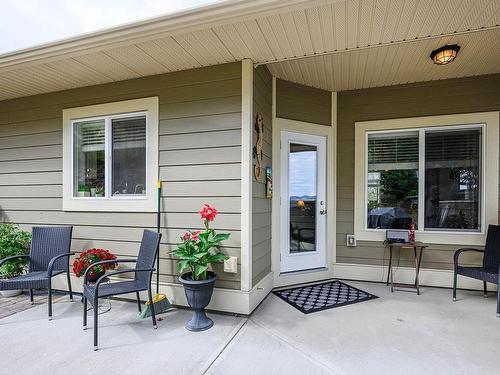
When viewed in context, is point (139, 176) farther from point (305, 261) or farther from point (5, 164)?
point (305, 261)

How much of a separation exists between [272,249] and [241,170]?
1248 millimetres

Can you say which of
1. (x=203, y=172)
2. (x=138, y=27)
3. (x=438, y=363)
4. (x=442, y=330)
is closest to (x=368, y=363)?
(x=438, y=363)

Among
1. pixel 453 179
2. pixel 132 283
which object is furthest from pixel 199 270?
pixel 453 179

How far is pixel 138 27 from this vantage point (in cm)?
226

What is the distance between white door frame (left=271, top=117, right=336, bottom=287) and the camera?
3.54 m

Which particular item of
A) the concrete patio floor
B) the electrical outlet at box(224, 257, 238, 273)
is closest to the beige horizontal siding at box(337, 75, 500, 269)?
the concrete patio floor

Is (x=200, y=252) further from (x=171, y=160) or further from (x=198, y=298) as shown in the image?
(x=171, y=160)

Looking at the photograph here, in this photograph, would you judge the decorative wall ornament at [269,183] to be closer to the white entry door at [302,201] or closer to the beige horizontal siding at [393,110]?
the white entry door at [302,201]

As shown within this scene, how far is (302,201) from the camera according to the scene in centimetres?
382

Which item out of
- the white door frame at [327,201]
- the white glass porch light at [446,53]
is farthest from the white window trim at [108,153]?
the white glass porch light at [446,53]

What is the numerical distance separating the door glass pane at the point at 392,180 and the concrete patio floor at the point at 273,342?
1155mm

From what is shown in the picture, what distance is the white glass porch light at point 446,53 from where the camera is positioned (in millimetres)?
2736

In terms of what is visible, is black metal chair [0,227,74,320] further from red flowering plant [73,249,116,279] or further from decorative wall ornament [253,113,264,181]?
decorative wall ornament [253,113,264,181]

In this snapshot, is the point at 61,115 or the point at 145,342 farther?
the point at 61,115
